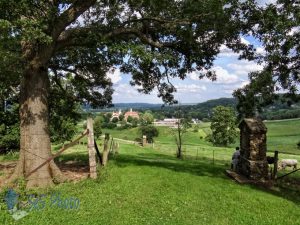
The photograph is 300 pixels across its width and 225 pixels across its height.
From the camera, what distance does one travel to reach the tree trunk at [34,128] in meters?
13.5

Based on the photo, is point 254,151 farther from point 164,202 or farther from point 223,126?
point 223,126

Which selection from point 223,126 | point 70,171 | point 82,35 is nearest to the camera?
point 82,35

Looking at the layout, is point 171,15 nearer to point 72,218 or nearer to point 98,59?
point 98,59

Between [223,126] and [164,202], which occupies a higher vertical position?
[164,202]

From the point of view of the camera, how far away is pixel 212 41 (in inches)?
652

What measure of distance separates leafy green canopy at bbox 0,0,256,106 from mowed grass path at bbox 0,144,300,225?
15.5 ft

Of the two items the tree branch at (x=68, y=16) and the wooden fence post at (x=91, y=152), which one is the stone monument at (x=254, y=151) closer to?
the wooden fence post at (x=91, y=152)

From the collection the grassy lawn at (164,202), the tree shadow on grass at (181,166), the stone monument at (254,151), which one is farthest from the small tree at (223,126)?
the grassy lawn at (164,202)

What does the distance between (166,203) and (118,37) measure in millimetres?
7631

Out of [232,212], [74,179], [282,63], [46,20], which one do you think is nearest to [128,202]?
[232,212]

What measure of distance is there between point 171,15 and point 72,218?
9720mm

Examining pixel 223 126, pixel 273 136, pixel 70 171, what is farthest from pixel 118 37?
pixel 273 136

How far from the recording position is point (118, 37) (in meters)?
15.3

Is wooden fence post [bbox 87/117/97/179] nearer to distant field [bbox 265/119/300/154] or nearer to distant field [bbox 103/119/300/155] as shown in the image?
distant field [bbox 103/119/300/155]
